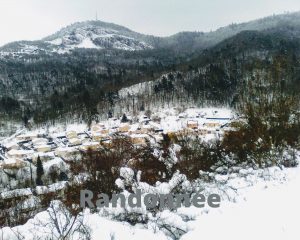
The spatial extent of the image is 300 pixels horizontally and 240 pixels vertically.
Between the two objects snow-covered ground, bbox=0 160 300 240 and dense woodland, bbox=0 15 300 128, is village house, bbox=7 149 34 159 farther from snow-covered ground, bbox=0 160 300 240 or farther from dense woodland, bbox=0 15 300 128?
snow-covered ground, bbox=0 160 300 240

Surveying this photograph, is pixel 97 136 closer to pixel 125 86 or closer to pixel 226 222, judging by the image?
pixel 125 86

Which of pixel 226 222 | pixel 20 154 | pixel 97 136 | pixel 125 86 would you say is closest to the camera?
pixel 226 222

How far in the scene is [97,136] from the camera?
7631cm

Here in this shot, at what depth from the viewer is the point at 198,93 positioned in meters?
111

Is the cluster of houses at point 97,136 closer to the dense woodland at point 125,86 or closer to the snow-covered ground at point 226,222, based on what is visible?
the dense woodland at point 125,86

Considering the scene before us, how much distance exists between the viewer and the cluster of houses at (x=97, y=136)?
6612cm

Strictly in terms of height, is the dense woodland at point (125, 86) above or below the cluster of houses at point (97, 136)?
above

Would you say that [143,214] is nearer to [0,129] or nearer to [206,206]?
[206,206]

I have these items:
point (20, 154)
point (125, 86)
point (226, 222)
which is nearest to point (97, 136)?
point (20, 154)

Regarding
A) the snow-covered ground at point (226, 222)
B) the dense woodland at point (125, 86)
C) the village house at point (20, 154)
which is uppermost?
the snow-covered ground at point (226, 222)

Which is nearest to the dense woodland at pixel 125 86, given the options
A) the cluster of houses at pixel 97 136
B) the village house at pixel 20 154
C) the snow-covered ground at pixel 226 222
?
the cluster of houses at pixel 97 136

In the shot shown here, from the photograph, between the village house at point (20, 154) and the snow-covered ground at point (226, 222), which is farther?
the village house at point (20, 154)

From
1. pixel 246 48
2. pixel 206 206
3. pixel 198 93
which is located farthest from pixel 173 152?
pixel 246 48

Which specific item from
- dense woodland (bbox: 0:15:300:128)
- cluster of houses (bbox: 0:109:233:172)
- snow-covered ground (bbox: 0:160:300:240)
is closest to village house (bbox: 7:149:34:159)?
cluster of houses (bbox: 0:109:233:172)
